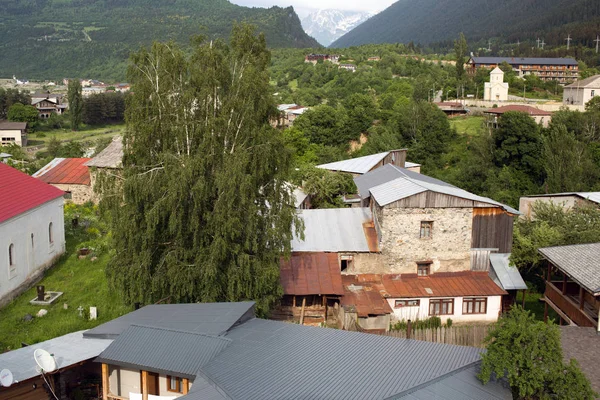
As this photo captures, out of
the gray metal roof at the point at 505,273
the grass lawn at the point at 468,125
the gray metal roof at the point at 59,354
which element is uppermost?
the grass lawn at the point at 468,125

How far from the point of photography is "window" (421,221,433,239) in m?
22.8

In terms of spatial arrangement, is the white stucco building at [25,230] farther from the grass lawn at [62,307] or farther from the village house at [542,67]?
the village house at [542,67]

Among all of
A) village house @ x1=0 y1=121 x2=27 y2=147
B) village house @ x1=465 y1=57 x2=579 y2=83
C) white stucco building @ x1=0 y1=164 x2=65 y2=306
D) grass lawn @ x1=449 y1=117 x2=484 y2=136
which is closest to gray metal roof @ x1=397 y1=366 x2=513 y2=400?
Result: white stucco building @ x1=0 y1=164 x2=65 y2=306

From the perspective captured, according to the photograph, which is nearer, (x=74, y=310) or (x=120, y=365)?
(x=120, y=365)

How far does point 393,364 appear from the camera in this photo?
11.6 metres

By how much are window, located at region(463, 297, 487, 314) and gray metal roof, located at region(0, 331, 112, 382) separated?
13260mm

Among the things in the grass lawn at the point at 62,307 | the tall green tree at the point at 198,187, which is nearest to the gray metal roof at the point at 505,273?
the tall green tree at the point at 198,187

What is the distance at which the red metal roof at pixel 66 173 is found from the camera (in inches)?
1534

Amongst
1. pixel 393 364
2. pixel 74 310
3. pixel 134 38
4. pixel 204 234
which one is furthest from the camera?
pixel 134 38

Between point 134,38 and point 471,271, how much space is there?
184400mm

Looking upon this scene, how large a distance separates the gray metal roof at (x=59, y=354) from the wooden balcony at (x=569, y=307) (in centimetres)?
1328

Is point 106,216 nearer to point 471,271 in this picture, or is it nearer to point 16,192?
point 16,192

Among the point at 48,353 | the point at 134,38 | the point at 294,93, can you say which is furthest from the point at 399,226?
the point at 134,38

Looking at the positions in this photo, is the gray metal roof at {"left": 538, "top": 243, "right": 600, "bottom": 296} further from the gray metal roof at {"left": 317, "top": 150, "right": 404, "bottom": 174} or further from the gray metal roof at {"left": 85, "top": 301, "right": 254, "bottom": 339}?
the gray metal roof at {"left": 317, "top": 150, "right": 404, "bottom": 174}
